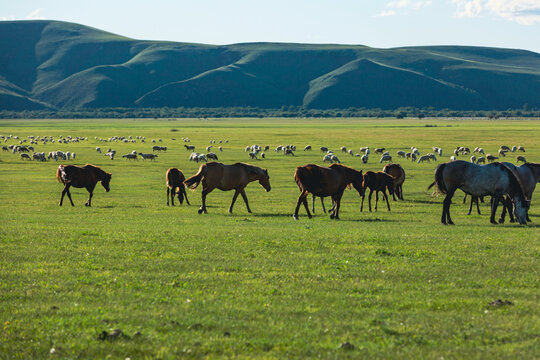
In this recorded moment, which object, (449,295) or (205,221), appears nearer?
(449,295)

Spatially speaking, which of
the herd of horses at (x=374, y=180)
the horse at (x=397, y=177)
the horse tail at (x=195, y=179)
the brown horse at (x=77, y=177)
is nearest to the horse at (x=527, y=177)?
the herd of horses at (x=374, y=180)

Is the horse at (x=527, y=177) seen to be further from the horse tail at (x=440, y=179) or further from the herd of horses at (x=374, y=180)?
the horse tail at (x=440, y=179)

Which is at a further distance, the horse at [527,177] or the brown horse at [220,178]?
the brown horse at [220,178]

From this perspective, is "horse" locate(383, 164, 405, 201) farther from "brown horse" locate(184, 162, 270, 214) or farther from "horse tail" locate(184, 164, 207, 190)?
"horse tail" locate(184, 164, 207, 190)

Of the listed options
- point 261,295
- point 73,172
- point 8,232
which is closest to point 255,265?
point 261,295

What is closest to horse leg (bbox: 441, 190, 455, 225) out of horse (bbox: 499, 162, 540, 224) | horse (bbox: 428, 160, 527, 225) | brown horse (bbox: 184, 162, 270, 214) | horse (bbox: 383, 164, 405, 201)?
horse (bbox: 428, 160, 527, 225)

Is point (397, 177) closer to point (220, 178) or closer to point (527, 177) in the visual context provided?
point (527, 177)

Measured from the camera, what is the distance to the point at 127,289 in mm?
12273

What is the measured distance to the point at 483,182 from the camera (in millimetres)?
23984

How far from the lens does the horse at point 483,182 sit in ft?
78.6

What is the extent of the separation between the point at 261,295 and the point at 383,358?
3564 millimetres

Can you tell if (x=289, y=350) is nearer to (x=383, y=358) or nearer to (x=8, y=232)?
(x=383, y=358)

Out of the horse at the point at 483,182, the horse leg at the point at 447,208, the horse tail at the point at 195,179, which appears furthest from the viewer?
the horse tail at the point at 195,179

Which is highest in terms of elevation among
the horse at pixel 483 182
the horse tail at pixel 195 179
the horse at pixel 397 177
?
the horse at pixel 483 182
